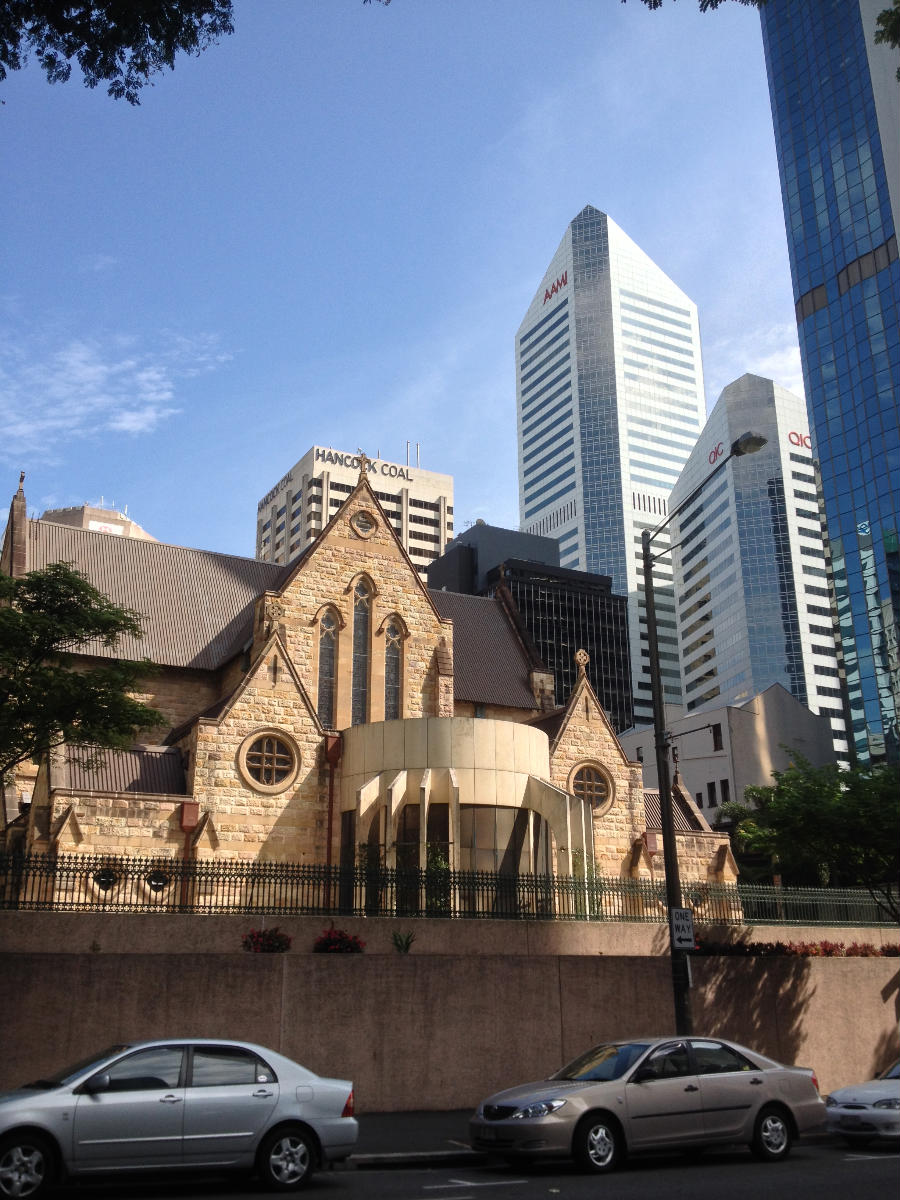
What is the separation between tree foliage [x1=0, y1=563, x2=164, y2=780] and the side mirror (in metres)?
12.0

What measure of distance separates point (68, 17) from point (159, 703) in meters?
27.5

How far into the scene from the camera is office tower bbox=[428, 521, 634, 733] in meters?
125

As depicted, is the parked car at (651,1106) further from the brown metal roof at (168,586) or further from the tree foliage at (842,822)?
the brown metal roof at (168,586)

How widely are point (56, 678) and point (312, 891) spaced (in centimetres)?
668

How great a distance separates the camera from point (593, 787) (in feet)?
125

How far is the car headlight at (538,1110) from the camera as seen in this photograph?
43.4 ft

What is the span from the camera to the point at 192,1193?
1123 cm

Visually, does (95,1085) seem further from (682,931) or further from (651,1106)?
(682,931)

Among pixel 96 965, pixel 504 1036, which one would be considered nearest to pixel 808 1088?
pixel 504 1036

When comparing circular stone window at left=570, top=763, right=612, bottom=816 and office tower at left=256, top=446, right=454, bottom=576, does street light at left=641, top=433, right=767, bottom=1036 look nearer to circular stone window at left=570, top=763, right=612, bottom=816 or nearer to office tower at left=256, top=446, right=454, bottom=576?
circular stone window at left=570, top=763, right=612, bottom=816

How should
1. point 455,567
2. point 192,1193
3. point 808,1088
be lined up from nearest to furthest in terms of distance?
point 192,1193, point 808,1088, point 455,567

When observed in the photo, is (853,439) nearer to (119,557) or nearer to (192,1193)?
(119,557)

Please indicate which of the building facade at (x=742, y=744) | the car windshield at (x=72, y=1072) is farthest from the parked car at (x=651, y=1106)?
the building facade at (x=742, y=744)

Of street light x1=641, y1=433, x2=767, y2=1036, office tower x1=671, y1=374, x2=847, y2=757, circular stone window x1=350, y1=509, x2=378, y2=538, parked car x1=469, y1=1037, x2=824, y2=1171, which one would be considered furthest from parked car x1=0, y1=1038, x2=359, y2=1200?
office tower x1=671, y1=374, x2=847, y2=757
